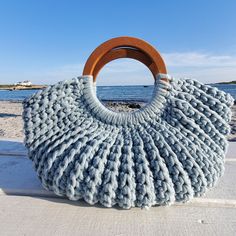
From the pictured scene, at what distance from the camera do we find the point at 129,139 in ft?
3.32

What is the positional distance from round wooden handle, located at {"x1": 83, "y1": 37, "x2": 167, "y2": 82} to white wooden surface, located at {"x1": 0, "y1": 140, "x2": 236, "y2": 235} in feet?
1.62

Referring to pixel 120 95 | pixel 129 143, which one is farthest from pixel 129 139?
pixel 120 95

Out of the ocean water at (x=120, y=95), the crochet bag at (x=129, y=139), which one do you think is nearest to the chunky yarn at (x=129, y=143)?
the crochet bag at (x=129, y=139)

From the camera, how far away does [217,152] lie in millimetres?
1036

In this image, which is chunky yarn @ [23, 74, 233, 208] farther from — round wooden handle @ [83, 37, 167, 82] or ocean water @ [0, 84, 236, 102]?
ocean water @ [0, 84, 236, 102]

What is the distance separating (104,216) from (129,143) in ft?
0.82

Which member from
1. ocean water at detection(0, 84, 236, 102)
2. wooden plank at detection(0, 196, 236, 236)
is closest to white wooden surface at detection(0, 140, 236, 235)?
wooden plank at detection(0, 196, 236, 236)

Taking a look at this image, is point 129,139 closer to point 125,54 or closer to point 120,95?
point 125,54

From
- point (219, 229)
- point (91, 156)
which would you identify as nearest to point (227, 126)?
point (219, 229)

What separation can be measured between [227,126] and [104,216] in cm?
54

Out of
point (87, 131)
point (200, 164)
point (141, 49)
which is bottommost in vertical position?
point (200, 164)

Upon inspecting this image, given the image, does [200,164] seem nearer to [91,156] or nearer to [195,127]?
[195,127]

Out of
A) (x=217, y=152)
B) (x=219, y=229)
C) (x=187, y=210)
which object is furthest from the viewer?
(x=217, y=152)

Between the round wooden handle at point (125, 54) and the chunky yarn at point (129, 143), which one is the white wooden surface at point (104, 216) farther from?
the round wooden handle at point (125, 54)
